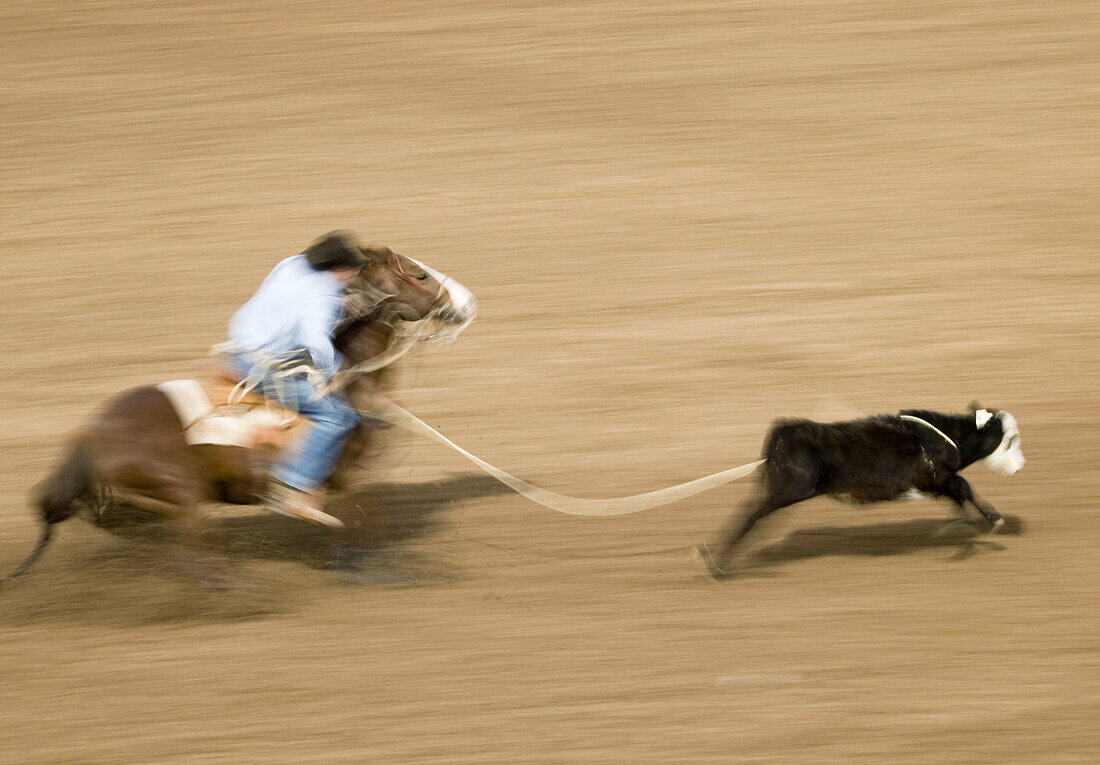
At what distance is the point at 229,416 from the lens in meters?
6.34

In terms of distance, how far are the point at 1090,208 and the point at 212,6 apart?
37.4ft

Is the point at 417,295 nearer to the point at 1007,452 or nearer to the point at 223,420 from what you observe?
the point at 223,420

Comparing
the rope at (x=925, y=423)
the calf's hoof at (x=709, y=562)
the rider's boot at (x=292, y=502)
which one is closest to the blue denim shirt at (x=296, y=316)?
the rider's boot at (x=292, y=502)

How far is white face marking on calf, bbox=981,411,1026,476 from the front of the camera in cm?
659

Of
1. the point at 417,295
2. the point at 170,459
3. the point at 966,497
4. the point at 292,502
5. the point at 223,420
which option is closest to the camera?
the point at 170,459

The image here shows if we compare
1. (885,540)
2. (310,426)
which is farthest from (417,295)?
(885,540)

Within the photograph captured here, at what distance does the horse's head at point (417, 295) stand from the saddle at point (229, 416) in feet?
2.56

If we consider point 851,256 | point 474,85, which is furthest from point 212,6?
point 851,256

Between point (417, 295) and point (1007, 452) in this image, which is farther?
point (417, 295)

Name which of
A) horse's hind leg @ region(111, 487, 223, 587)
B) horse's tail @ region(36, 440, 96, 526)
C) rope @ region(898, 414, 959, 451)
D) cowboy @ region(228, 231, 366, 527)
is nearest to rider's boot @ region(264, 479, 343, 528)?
cowboy @ region(228, 231, 366, 527)

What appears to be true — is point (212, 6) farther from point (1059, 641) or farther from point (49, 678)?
point (1059, 641)

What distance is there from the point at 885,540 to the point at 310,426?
3.01 metres

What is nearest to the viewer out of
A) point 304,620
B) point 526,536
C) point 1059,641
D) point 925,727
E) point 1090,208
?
point 925,727

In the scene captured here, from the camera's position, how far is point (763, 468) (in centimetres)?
641
